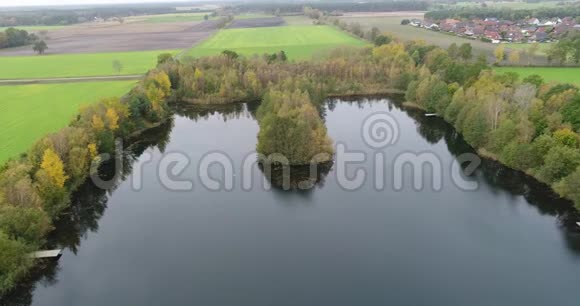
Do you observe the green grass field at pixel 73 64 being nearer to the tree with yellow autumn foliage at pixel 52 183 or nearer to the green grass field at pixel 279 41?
the green grass field at pixel 279 41

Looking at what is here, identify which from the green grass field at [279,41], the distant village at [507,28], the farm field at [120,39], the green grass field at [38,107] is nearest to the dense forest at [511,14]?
the distant village at [507,28]

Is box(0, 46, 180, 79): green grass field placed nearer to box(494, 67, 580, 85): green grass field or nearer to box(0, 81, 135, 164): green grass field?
box(0, 81, 135, 164): green grass field

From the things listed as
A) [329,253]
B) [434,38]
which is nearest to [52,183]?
[329,253]

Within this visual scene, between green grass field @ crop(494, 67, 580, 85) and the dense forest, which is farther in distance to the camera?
the dense forest

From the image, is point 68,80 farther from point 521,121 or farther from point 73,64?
point 521,121

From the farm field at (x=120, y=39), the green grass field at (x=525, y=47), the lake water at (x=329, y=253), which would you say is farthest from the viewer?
the farm field at (x=120, y=39)

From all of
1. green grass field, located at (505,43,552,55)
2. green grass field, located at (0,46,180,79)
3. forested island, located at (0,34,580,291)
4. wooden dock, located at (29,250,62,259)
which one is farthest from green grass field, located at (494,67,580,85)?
wooden dock, located at (29,250,62,259)
